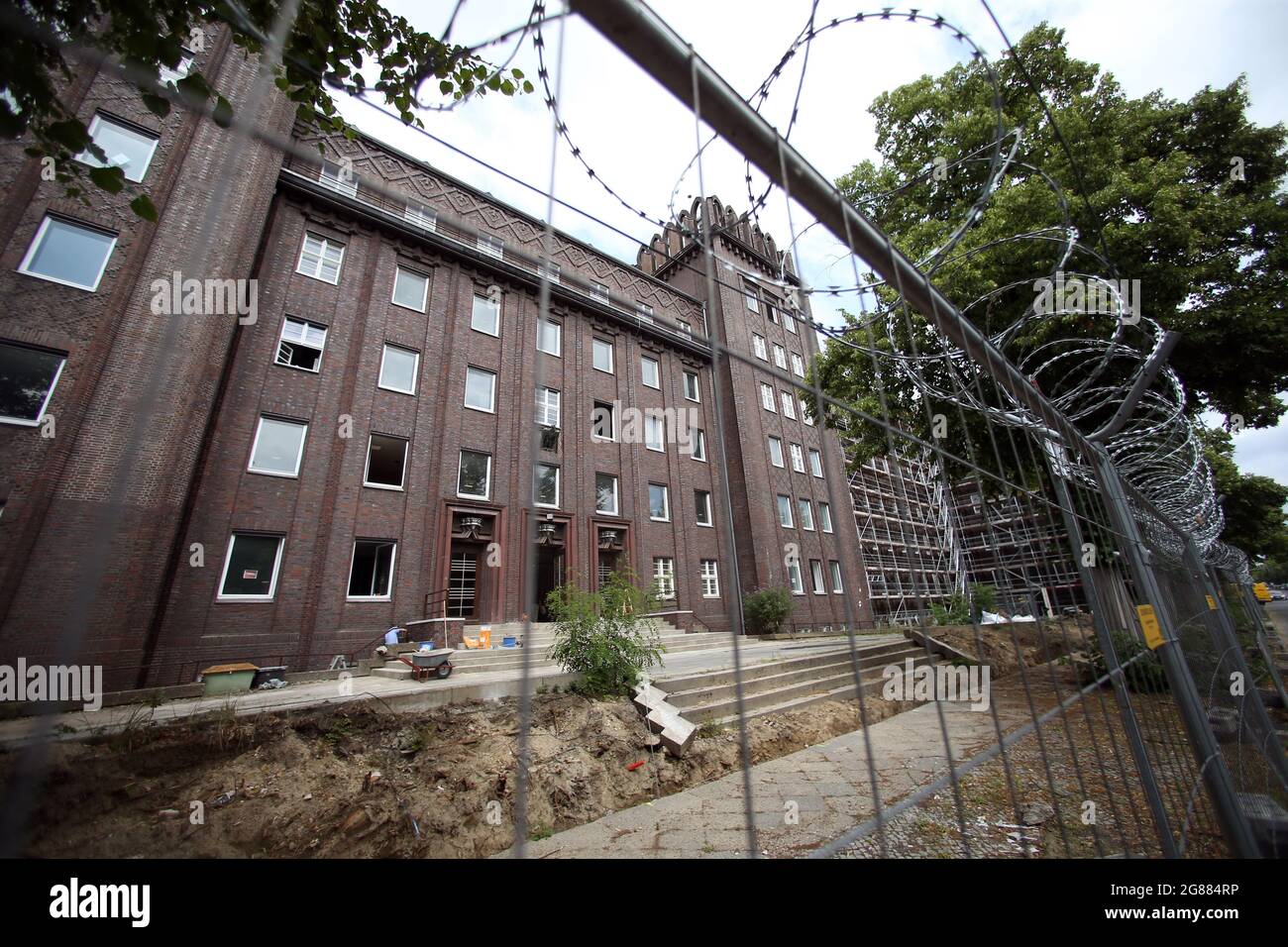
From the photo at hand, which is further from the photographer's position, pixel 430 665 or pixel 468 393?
pixel 468 393

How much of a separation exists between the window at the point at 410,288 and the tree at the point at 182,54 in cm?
1228

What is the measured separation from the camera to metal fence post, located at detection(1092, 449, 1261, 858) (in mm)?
3070

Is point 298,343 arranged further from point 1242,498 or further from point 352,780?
point 1242,498

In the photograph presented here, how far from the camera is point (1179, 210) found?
8.30 metres

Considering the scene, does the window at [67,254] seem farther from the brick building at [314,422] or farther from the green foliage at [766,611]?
→ the green foliage at [766,611]

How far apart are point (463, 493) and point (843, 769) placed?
1212 cm

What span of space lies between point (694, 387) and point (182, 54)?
20.5m

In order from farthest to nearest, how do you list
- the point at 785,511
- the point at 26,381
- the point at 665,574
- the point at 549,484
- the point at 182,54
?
the point at 785,511 → the point at 665,574 → the point at 549,484 → the point at 26,381 → the point at 182,54

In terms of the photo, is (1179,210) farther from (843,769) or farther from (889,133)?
(843,769)

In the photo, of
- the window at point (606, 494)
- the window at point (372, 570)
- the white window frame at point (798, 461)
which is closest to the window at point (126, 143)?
the window at point (372, 570)

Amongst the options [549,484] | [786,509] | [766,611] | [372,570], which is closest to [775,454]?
[786,509]

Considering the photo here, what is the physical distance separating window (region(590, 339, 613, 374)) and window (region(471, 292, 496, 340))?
3.63 m

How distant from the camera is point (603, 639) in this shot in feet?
24.2
